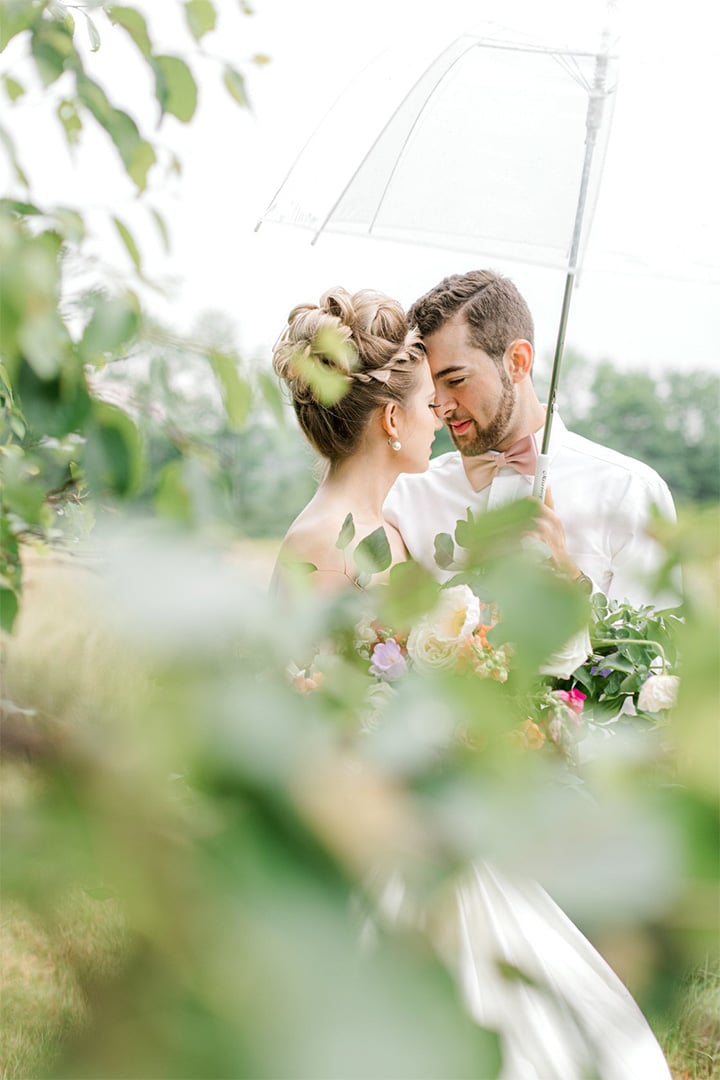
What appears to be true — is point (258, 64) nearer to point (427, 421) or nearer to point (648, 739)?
point (648, 739)

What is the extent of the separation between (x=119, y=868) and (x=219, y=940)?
30 mm

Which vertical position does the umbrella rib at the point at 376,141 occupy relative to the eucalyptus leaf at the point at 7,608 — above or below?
above

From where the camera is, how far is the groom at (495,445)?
2.73 m

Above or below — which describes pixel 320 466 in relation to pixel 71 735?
below

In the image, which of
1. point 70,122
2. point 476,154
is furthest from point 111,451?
point 476,154

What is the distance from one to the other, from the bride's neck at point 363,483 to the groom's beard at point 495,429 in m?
0.40

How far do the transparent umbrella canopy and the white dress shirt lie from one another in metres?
0.41

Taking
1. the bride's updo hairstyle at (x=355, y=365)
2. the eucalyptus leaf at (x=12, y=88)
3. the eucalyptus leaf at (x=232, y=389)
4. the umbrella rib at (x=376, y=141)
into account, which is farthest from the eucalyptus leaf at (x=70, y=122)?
the umbrella rib at (x=376, y=141)

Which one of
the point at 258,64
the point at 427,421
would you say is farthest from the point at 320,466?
the point at 258,64

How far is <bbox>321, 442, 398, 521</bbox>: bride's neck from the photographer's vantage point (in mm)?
2553

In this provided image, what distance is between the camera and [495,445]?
2.97 meters

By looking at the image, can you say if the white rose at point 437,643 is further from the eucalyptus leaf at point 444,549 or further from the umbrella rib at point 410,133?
the umbrella rib at point 410,133

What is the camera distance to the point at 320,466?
8.99 feet

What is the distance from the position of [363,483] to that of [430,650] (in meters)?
1.46
